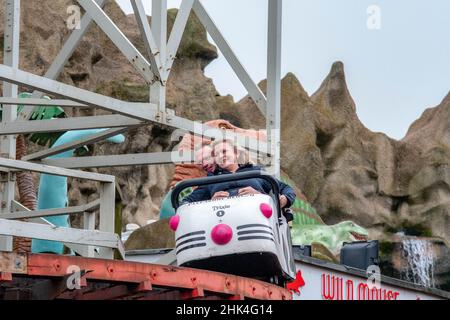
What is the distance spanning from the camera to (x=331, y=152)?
87.7 ft

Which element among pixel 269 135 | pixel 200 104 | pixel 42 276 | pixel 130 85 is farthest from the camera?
pixel 200 104

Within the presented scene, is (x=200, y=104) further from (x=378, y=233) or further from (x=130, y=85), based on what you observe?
(x=378, y=233)

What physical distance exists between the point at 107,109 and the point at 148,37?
21.1 inches

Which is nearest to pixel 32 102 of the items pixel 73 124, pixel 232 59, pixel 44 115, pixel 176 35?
pixel 73 124

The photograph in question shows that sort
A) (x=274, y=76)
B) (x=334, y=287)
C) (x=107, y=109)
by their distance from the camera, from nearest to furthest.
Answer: (x=107, y=109), (x=274, y=76), (x=334, y=287)

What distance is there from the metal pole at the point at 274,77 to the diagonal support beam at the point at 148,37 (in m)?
1.28

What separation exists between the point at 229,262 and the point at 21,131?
5.50 feet

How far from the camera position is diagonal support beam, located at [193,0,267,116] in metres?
8.45

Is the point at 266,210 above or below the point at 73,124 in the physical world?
below

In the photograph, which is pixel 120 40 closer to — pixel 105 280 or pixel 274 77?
pixel 274 77

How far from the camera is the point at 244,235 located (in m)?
7.04

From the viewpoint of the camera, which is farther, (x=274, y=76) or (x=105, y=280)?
(x=274, y=76)

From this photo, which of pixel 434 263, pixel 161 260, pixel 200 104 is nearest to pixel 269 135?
pixel 161 260

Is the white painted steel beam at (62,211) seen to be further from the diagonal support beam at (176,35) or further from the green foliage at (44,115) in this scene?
the green foliage at (44,115)
